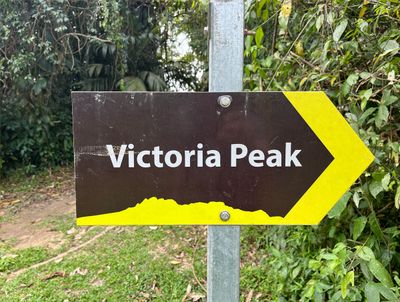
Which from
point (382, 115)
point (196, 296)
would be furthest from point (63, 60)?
point (382, 115)

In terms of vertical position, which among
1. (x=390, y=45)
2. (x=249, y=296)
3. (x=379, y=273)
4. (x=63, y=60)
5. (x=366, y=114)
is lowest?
(x=249, y=296)

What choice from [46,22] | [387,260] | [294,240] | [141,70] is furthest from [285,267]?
[141,70]

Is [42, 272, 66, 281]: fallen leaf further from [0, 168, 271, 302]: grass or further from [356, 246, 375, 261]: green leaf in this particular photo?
[356, 246, 375, 261]: green leaf

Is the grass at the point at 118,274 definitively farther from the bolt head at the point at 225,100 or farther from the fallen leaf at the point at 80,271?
the bolt head at the point at 225,100

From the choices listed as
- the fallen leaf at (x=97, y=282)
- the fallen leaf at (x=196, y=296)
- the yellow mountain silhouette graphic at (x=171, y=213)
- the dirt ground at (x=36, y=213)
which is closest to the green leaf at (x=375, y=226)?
the yellow mountain silhouette graphic at (x=171, y=213)

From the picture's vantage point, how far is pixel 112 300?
2.35m

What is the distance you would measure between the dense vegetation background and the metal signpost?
0.38 m

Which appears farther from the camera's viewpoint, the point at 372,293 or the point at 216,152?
the point at 372,293

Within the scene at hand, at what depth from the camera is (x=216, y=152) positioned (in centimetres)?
84

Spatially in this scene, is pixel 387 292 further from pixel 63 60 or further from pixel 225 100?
pixel 63 60

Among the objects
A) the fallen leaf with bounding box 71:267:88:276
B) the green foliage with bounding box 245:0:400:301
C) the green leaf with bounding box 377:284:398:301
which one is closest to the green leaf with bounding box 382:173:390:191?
the green foliage with bounding box 245:0:400:301

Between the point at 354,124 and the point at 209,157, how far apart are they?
0.83 meters

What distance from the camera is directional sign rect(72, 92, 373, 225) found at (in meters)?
0.83

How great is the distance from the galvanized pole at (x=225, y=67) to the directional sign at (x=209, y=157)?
4 centimetres
